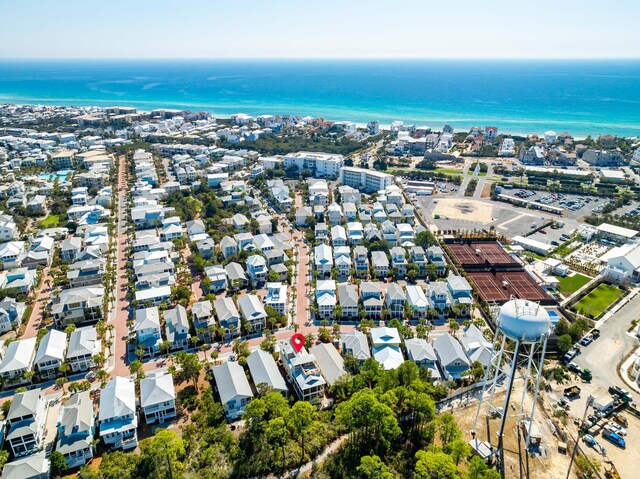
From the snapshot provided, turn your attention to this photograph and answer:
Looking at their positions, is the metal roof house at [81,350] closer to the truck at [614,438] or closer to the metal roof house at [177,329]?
the metal roof house at [177,329]

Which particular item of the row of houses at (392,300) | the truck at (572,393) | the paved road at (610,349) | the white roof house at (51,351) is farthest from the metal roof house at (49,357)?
→ the paved road at (610,349)

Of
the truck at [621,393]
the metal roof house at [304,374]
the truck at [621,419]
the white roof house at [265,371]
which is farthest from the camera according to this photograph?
the truck at [621,393]

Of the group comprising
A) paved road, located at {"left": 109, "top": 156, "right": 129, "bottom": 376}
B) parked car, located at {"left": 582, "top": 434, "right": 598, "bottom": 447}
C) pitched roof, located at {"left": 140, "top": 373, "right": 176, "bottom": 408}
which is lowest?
paved road, located at {"left": 109, "top": 156, "right": 129, "bottom": 376}

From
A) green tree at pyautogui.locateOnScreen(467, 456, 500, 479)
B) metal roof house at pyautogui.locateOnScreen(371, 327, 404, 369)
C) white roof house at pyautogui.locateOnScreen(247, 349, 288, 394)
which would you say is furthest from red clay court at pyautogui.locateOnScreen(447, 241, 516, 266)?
green tree at pyautogui.locateOnScreen(467, 456, 500, 479)

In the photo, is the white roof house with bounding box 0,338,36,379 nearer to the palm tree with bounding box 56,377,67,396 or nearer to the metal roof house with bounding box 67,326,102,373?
the metal roof house with bounding box 67,326,102,373

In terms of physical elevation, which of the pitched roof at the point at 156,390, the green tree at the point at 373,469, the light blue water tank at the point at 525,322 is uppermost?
the light blue water tank at the point at 525,322

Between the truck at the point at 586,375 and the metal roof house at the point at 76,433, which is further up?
the metal roof house at the point at 76,433

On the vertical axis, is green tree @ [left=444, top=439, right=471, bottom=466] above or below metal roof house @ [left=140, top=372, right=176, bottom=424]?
above

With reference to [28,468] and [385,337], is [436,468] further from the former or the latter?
[28,468]
